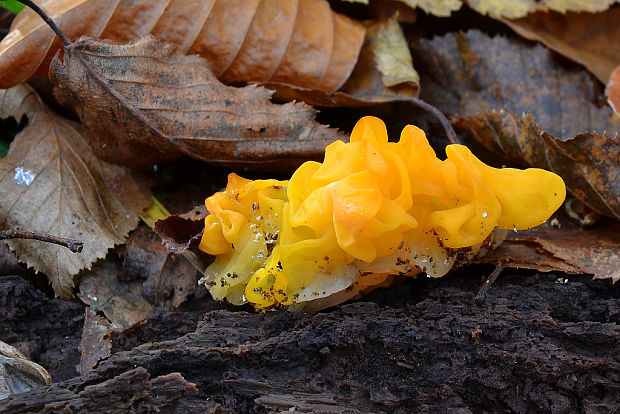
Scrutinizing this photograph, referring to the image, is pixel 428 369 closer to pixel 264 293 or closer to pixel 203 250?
pixel 264 293

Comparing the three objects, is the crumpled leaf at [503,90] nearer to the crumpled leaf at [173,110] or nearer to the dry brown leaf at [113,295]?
the crumpled leaf at [173,110]

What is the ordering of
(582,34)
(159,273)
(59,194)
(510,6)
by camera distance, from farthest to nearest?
(582,34), (510,6), (59,194), (159,273)

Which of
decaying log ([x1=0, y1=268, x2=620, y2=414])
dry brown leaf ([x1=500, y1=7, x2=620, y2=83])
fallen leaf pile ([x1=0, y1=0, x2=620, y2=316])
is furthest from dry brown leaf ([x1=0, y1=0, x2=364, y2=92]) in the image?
decaying log ([x1=0, y1=268, x2=620, y2=414])

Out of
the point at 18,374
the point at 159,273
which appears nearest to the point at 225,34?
the point at 159,273

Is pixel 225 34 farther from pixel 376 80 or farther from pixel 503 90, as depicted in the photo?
pixel 503 90

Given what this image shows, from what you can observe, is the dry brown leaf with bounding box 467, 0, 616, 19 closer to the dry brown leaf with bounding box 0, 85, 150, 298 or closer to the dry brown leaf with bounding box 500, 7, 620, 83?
the dry brown leaf with bounding box 500, 7, 620, 83
